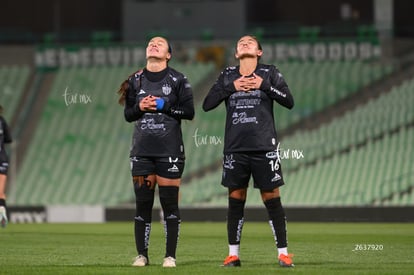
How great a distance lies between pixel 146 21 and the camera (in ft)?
115

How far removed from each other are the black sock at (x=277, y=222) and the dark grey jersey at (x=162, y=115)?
1133mm

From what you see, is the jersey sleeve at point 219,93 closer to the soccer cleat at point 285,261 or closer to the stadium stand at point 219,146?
the soccer cleat at point 285,261

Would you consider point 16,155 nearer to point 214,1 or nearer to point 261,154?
point 214,1

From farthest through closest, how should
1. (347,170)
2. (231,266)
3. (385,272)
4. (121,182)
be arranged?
(121,182) < (347,170) < (231,266) < (385,272)

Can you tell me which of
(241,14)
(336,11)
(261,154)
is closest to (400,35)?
(336,11)

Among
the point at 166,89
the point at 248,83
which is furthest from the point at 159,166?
the point at 248,83

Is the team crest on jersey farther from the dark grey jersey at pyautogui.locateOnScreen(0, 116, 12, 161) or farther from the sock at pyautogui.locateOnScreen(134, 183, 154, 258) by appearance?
the dark grey jersey at pyautogui.locateOnScreen(0, 116, 12, 161)

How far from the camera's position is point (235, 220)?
11.2 meters

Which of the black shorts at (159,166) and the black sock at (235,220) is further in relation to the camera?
the black shorts at (159,166)

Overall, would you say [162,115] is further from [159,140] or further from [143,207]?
[143,207]

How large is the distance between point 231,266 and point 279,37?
24232 millimetres

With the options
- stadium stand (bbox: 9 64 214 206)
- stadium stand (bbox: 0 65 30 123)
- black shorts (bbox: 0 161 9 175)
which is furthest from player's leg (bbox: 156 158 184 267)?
stadium stand (bbox: 0 65 30 123)

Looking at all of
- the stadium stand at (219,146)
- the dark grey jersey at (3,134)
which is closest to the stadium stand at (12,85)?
the stadium stand at (219,146)

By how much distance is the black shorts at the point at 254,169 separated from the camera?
36.1ft
